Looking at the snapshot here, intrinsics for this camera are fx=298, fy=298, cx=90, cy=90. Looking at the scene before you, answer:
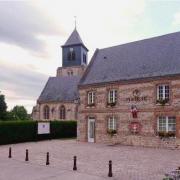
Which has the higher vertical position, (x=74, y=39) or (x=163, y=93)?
(x=74, y=39)

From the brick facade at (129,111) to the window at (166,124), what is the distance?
0.32 meters

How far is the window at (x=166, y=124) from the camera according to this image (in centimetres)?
2248

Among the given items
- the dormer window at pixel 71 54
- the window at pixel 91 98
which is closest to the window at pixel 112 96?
the window at pixel 91 98

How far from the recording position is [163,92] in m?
23.3

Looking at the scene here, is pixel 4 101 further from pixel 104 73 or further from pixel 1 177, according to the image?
pixel 1 177

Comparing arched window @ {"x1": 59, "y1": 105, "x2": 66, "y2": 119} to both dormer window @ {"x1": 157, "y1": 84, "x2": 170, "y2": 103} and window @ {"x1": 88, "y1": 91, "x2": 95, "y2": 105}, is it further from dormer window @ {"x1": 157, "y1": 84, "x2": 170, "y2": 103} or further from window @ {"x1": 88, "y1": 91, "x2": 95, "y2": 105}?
dormer window @ {"x1": 157, "y1": 84, "x2": 170, "y2": 103}

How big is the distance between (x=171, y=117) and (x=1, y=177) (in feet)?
48.3

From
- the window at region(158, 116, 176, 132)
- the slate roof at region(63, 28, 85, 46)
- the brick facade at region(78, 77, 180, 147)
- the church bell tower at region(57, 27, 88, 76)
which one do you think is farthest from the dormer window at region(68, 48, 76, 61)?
the window at region(158, 116, 176, 132)

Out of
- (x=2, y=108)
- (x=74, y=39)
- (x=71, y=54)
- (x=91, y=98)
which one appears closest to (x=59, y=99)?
(x=2, y=108)

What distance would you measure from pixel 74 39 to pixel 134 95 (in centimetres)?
3872

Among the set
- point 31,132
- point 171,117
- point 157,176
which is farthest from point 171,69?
point 31,132

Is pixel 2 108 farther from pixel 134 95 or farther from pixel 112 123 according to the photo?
pixel 134 95

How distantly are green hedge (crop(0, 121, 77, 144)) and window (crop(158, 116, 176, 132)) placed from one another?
13.1 m

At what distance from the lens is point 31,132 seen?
2983 centimetres
